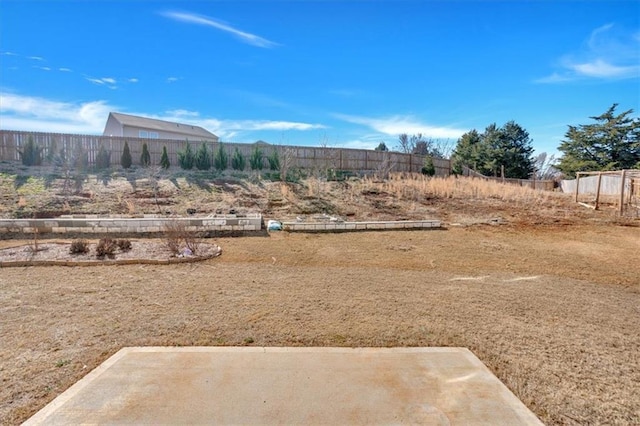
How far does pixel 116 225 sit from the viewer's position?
705 centimetres

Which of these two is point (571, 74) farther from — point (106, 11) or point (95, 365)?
point (95, 365)

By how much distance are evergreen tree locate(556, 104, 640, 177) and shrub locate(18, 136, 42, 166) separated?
37071mm

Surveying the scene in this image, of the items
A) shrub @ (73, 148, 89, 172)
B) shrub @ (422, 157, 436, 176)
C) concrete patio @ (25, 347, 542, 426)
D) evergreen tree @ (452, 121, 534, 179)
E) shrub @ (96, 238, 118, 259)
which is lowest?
concrete patio @ (25, 347, 542, 426)

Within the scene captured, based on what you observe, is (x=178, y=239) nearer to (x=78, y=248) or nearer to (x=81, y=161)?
(x=78, y=248)

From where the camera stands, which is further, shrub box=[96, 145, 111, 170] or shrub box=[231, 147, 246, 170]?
shrub box=[231, 147, 246, 170]

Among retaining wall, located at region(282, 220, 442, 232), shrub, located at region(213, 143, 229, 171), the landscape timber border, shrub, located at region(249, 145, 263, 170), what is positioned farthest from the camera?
shrub, located at region(249, 145, 263, 170)

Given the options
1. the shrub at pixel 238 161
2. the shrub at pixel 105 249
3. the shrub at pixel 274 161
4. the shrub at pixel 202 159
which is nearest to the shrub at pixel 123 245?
the shrub at pixel 105 249

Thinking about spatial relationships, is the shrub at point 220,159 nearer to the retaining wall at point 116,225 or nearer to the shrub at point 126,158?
the shrub at point 126,158

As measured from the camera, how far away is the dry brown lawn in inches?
88.8

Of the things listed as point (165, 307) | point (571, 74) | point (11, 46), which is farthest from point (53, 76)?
point (571, 74)

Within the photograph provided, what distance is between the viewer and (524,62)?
33.0 feet

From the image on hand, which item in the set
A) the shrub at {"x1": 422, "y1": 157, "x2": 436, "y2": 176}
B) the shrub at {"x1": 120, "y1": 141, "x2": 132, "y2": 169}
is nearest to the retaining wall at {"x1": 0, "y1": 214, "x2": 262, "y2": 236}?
the shrub at {"x1": 120, "y1": 141, "x2": 132, "y2": 169}

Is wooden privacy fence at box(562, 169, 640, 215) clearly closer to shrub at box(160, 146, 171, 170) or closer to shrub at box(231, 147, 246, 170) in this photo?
shrub at box(231, 147, 246, 170)

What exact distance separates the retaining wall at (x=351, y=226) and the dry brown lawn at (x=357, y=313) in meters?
1.57
